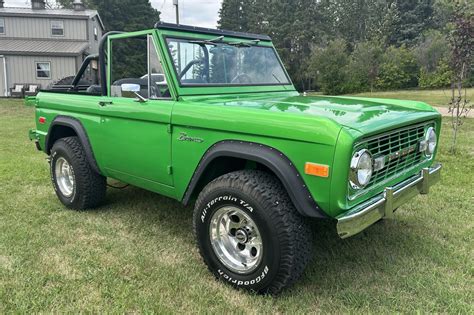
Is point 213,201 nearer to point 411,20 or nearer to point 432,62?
point 432,62

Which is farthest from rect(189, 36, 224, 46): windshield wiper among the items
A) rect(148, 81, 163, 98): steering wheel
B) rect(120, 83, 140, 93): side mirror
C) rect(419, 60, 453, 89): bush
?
rect(419, 60, 453, 89): bush

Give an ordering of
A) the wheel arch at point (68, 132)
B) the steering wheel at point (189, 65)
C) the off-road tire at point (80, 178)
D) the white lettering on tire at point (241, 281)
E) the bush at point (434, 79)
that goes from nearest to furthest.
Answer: the white lettering on tire at point (241, 281)
the steering wheel at point (189, 65)
the wheel arch at point (68, 132)
the off-road tire at point (80, 178)
the bush at point (434, 79)

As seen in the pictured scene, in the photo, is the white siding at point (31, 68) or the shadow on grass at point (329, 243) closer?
the shadow on grass at point (329, 243)

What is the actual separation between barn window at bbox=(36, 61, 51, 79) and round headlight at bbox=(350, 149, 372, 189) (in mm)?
24111

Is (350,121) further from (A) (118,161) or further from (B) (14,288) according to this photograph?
(B) (14,288)

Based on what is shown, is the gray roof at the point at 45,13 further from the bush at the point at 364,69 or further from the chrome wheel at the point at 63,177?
the chrome wheel at the point at 63,177

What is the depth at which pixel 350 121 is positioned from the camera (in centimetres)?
269

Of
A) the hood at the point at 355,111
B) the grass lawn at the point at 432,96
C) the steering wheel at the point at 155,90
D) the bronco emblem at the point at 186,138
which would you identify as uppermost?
the steering wheel at the point at 155,90

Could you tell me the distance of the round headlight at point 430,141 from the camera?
3.55 metres

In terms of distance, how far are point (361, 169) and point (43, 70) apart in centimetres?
2434

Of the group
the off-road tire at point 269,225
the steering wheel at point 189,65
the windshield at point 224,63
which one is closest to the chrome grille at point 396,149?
the off-road tire at point 269,225

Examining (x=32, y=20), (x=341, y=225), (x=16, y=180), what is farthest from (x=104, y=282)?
(x=32, y=20)

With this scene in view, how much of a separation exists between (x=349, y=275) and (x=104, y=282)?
1902 mm

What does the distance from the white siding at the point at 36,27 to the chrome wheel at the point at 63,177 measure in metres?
21.6
